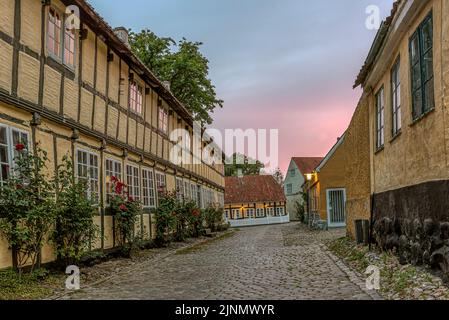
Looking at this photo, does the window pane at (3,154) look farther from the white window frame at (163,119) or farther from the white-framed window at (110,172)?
the white window frame at (163,119)

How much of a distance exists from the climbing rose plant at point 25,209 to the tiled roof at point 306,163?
50.2m

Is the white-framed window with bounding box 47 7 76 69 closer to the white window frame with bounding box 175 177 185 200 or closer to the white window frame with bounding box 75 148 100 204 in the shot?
the white window frame with bounding box 75 148 100 204

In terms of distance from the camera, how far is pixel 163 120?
20.4 m

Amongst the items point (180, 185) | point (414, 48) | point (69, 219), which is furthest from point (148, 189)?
point (414, 48)

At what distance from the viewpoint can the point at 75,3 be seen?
36.0ft

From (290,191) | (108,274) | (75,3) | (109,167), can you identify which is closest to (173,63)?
(109,167)

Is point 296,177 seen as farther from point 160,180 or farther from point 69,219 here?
point 69,219

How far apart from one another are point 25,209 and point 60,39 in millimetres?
4183

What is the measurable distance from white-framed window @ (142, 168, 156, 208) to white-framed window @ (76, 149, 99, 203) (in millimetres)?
4373

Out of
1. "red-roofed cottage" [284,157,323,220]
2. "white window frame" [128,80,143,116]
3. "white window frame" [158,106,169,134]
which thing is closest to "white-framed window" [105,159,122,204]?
"white window frame" [128,80,143,116]

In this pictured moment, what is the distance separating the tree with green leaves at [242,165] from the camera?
81000mm

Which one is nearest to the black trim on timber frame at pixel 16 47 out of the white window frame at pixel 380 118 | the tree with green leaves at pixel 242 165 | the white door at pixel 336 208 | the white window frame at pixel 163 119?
the white window frame at pixel 380 118
